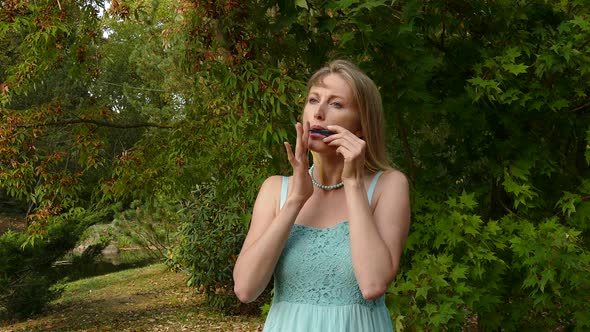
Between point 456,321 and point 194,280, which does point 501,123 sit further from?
point 194,280

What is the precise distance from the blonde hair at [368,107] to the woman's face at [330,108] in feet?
0.05

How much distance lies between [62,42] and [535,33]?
3.49 metres

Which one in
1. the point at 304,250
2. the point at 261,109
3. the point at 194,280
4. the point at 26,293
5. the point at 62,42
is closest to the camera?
the point at 304,250

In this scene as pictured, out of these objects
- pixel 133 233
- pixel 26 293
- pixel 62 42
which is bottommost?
pixel 26 293

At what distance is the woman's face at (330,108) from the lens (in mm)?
1887

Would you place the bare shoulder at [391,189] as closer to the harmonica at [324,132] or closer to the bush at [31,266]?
the harmonica at [324,132]

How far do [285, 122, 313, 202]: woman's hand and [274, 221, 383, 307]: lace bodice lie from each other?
0.13m

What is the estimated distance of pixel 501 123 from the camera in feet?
14.2

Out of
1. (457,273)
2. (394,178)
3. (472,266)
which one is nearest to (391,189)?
(394,178)

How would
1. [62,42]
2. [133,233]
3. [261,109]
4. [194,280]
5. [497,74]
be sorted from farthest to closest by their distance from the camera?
[133,233] → [194,280] → [62,42] → [261,109] → [497,74]

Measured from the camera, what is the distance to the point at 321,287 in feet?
6.22

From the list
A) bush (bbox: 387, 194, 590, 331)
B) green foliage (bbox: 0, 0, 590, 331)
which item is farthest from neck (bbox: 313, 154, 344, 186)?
bush (bbox: 387, 194, 590, 331)

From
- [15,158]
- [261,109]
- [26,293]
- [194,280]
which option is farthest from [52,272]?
[261,109]

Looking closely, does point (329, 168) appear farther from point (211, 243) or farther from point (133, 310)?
point (133, 310)
